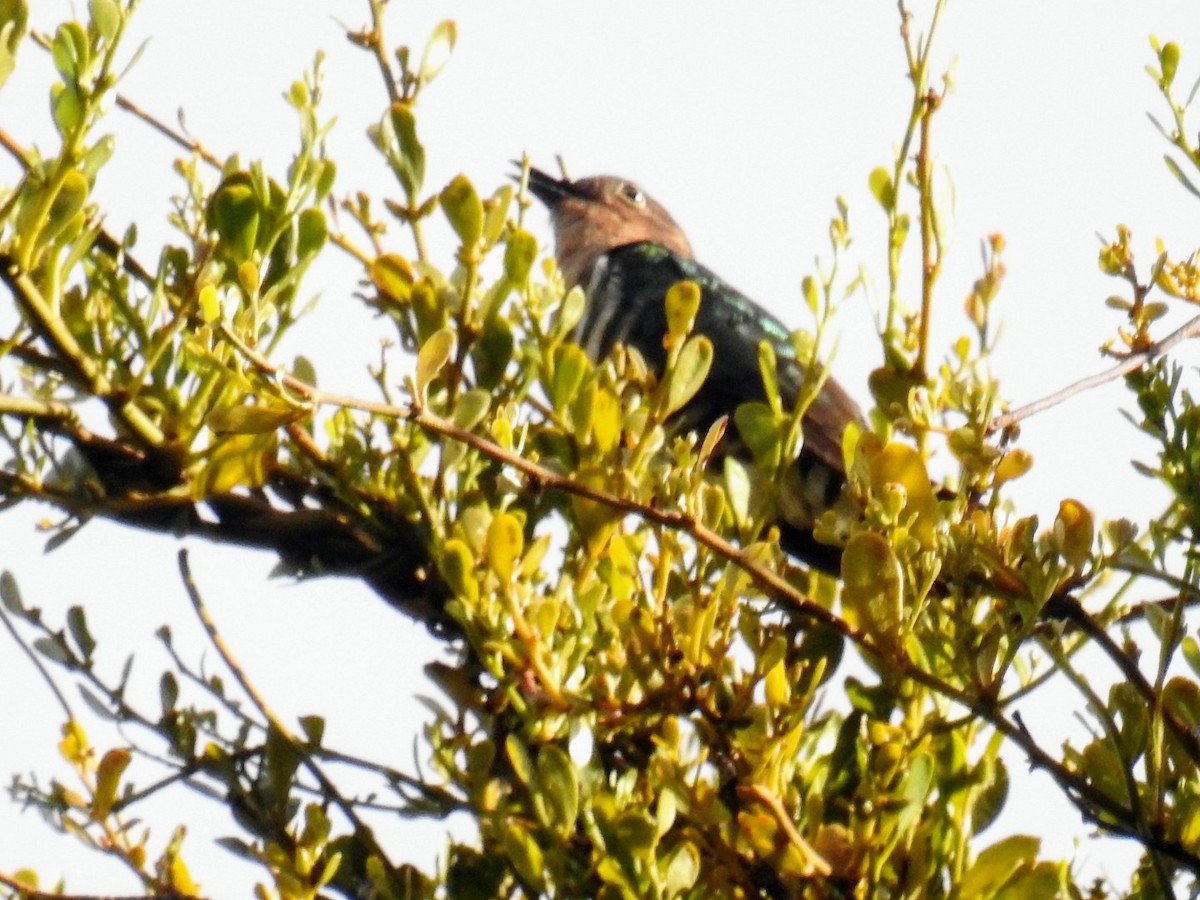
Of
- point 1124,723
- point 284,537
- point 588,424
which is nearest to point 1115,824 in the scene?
point 1124,723

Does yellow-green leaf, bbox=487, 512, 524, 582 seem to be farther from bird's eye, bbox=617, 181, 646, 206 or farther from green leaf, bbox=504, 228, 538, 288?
bird's eye, bbox=617, 181, 646, 206

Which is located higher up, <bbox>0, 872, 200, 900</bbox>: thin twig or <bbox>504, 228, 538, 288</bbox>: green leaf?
<bbox>504, 228, 538, 288</bbox>: green leaf

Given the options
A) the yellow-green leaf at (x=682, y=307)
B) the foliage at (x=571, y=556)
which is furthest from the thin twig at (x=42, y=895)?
the yellow-green leaf at (x=682, y=307)

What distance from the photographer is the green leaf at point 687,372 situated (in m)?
1.53

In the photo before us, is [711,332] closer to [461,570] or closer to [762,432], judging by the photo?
[762,432]

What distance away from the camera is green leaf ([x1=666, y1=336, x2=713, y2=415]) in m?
1.53

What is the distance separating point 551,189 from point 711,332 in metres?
1.90

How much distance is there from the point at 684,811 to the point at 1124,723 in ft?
1.34

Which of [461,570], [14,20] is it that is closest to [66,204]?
[14,20]

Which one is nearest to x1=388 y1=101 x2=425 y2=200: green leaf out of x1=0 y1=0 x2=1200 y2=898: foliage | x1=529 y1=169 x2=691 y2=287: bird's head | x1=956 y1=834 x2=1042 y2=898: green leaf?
x1=0 y1=0 x2=1200 y2=898: foliage

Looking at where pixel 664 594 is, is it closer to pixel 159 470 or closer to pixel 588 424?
pixel 588 424

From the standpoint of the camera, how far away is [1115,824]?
1.39 metres

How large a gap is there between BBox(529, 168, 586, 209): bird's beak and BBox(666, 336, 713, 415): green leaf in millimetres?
4631

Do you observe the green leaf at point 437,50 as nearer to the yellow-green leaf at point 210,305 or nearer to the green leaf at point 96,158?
the green leaf at point 96,158
